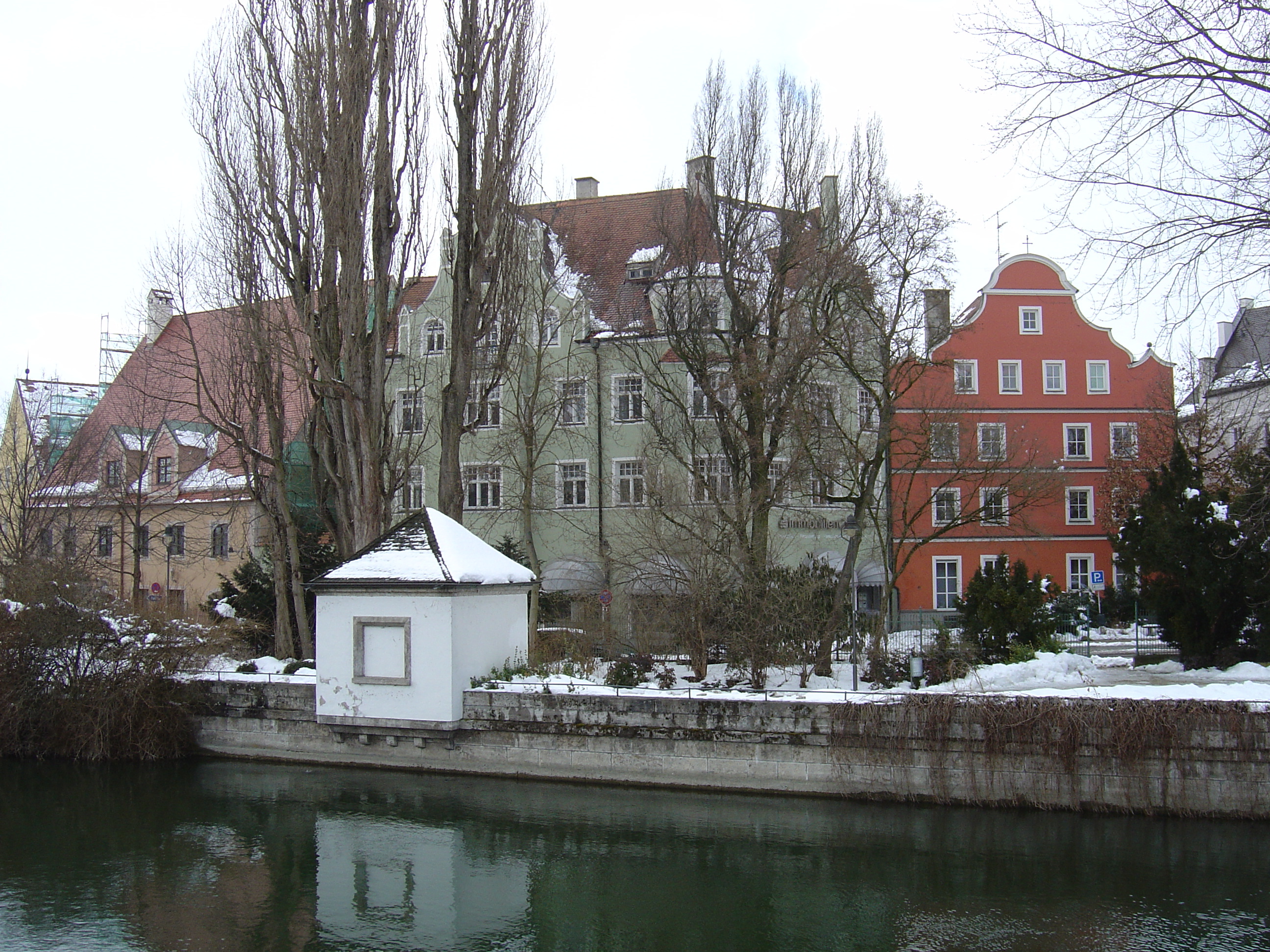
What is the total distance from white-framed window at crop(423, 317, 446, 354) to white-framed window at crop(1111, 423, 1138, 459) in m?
21.5

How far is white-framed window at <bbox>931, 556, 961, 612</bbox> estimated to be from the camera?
3416cm

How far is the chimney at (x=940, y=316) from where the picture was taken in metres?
24.3

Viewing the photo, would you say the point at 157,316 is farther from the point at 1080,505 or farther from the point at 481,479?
the point at 1080,505

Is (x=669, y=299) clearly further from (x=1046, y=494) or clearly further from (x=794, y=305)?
(x=1046, y=494)

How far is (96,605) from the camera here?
801 inches

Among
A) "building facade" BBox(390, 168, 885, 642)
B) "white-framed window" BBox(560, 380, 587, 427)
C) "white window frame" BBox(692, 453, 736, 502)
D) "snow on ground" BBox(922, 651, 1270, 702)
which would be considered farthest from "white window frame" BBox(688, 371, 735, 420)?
"snow on ground" BBox(922, 651, 1270, 702)

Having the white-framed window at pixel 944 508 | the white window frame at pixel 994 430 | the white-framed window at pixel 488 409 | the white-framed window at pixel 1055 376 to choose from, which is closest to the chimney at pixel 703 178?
the white-framed window at pixel 488 409

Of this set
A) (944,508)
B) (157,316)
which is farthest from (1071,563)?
(157,316)

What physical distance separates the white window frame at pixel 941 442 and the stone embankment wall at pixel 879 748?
959 centimetres

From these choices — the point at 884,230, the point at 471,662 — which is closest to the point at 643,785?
the point at 471,662

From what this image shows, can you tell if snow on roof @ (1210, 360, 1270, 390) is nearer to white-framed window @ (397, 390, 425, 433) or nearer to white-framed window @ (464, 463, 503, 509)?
white-framed window @ (397, 390, 425, 433)

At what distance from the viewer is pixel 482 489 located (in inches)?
1394

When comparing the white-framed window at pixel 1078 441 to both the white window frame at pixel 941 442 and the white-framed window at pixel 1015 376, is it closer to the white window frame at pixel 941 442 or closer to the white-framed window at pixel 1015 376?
the white-framed window at pixel 1015 376

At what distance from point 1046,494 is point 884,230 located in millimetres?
7973
